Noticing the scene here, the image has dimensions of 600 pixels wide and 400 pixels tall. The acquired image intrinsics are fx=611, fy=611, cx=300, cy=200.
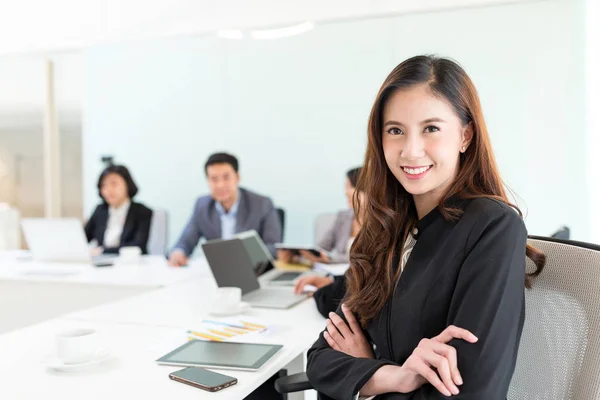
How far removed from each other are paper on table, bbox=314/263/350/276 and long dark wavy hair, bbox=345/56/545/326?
4.34 feet

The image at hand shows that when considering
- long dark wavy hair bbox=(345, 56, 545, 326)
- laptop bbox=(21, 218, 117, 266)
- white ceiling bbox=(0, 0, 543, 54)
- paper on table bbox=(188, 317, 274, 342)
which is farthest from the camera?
white ceiling bbox=(0, 0, 543, 54)

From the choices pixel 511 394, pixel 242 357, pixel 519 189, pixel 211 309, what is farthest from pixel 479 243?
pixel 519 189

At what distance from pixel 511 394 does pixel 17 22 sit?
21.9 ft

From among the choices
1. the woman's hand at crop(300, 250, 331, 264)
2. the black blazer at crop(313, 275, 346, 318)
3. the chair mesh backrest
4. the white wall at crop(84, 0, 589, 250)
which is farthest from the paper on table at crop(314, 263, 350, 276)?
the white wall at crop(84, 0, 589, 250)

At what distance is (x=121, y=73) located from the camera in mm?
6262

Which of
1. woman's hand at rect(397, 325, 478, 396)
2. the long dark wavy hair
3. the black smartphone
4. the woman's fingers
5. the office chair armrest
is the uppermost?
the long dark wavy hair

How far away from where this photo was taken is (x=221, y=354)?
172 centimetres

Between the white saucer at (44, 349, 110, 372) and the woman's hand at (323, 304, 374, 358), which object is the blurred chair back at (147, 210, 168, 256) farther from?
the woman's hand at (323, 304, 374, 358)

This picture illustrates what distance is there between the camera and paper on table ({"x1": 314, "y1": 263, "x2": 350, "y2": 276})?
3003 millimetres

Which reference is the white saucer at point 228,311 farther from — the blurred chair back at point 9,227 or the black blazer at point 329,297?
the blurred chair back at point 9,227

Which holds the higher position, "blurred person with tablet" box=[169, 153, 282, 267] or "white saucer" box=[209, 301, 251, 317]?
"blurred person with tablet" box=[169, 153, 282, 267]

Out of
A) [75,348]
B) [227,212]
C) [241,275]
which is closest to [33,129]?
[227,212]

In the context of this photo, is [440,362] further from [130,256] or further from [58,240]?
[58,240]

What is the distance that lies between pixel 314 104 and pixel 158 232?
184 cm
